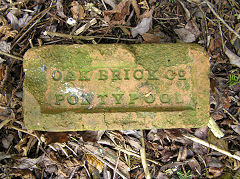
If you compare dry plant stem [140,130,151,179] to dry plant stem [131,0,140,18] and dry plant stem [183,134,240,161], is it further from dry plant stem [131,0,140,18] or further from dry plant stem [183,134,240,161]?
dry plant stem [131,0,140,18]

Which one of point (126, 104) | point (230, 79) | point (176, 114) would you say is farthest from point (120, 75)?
point (230, 79)

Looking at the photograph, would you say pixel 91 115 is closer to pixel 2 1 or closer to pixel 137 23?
pixel 137 23

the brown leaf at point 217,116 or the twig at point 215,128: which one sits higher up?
the brown leaf at point 217,116

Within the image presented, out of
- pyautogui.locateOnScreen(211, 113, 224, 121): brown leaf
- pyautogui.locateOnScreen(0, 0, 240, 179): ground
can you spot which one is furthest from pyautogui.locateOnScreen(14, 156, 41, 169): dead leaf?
pyautogui.locateOnScreen(211, 113, 224, 121): brown leaf

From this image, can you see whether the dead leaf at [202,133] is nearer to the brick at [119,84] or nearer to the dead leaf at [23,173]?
the brick at [119,84]

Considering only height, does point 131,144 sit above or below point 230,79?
below

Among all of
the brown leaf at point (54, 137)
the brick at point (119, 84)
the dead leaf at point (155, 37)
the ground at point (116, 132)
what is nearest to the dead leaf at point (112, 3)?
the ground at point (116, 132)

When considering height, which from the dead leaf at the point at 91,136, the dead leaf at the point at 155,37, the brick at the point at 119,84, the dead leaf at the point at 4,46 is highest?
the dead leaf at the point at 155,37
